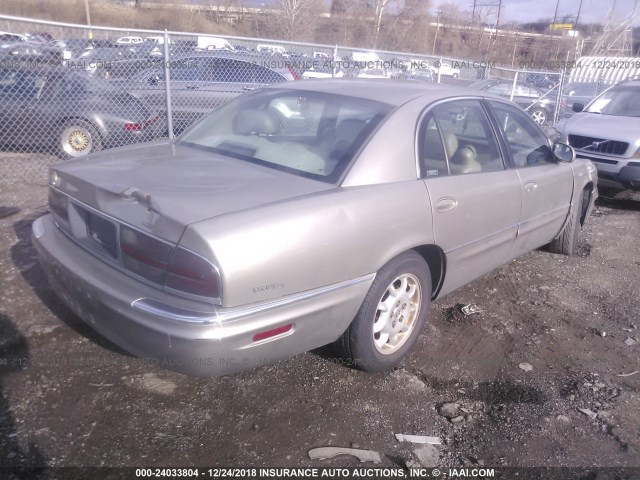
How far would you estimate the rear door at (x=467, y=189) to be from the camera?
316 centimetres

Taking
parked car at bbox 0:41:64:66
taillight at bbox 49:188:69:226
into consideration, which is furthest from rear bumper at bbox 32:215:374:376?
parked car at bbox 0:41:64:66

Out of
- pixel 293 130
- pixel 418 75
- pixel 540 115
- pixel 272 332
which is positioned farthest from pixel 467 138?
pixel 540 115

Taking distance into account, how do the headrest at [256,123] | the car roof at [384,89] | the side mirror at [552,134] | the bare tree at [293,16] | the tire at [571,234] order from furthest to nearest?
the bare tree at [293,16], the side mirror at [552,134], the tire at [571,234], the headrest at [256,123], the car roof at [384,89]

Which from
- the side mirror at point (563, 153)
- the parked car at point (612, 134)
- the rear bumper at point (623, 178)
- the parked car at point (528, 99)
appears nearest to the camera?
the side mirror at point (563, 153)

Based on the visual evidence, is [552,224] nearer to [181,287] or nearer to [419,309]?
[419,309]

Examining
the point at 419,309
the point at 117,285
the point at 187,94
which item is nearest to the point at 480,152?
→ the point at 419,309

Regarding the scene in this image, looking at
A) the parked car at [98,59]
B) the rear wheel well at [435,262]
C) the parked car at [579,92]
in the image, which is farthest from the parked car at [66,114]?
the parked car at [579,92]

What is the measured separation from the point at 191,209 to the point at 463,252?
186 cm

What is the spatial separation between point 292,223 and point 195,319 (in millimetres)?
597

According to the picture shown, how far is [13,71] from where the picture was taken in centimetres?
727

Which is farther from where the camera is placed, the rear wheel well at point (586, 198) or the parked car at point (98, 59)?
the parked car at point (98, 59)

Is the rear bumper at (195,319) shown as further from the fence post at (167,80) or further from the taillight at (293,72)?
the taillight at (293,72)

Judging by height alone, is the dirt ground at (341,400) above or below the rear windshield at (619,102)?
below

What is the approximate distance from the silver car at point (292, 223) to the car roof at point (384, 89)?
0.02m
